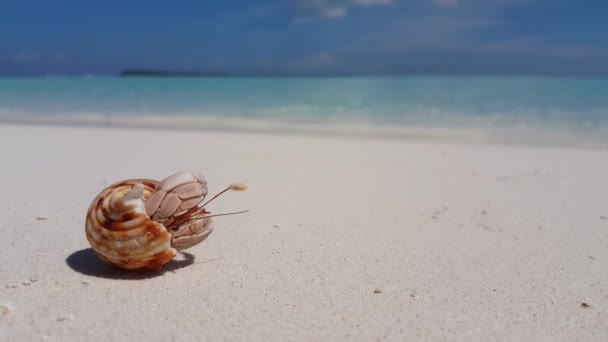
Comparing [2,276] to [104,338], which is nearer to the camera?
[104,338]

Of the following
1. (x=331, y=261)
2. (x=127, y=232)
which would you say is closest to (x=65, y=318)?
(x=127, y=232)

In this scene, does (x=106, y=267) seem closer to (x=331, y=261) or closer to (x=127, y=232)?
(x=127, y=232)

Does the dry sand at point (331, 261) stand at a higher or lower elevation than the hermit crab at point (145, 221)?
lower

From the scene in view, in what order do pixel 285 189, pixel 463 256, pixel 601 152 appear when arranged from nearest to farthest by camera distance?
pixel 463 256
pixel 285 189
pixel 601 152

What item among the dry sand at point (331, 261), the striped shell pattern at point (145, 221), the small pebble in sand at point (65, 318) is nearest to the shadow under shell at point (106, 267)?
the dry sand at point (331, 261)

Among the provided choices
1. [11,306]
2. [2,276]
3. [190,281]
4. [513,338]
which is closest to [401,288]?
[513,338]

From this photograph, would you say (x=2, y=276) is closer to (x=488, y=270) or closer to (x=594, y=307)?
(x=488, y=270)

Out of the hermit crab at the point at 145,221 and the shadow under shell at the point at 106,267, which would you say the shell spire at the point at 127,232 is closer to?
the hermit crab at the point at 145,221
